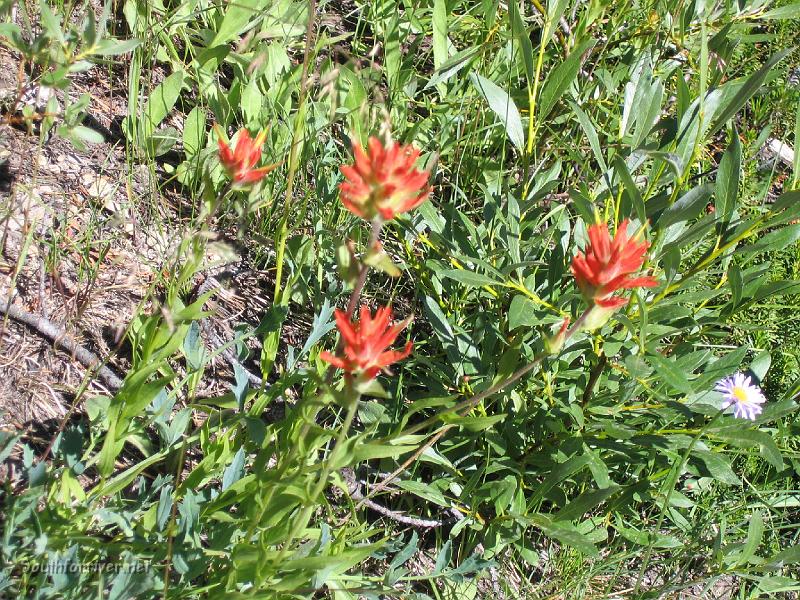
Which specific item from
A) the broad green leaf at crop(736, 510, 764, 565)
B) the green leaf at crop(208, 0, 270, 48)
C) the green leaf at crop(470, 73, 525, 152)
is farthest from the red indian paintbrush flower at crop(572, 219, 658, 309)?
the green leaf at crop(208, 0, 270, 48)

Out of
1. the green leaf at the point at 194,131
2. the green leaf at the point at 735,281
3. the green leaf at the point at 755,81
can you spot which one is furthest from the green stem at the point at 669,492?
the green leaf at the point at 194,131

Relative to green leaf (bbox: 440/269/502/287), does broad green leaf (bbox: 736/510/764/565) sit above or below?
below

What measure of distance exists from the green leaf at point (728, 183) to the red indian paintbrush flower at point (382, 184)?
0.95 meters

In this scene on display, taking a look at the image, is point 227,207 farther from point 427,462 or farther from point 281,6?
point 427,462

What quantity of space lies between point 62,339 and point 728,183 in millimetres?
1583

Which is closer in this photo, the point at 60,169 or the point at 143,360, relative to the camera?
the point at 143,360

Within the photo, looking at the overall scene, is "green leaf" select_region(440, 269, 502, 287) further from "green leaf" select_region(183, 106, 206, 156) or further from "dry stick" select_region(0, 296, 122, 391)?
"green leaf" select_region(183, 106, 206, 156)

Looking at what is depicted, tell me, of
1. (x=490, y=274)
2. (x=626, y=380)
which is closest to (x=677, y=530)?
(x=626, y=380)

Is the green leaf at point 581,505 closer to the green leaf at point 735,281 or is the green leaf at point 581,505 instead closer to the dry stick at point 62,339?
the green leaf at point 735,281

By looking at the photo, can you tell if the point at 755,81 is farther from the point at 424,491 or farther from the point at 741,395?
the point at 424,491

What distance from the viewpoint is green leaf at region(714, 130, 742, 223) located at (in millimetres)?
1834

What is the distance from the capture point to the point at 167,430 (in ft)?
5.73

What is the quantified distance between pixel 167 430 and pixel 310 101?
1.10m

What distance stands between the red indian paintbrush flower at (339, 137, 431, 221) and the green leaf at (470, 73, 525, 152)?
843 mm
